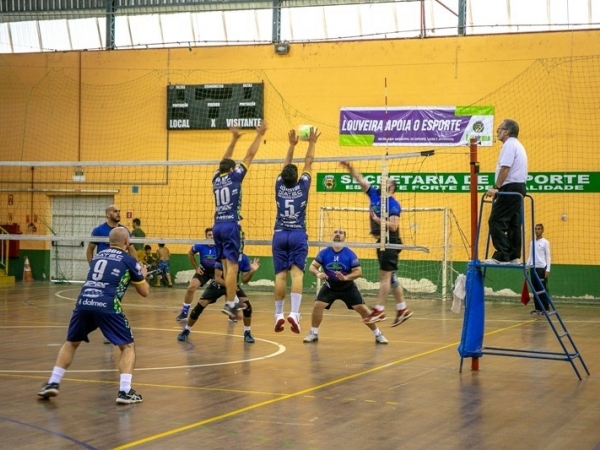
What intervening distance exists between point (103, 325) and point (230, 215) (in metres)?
4.10

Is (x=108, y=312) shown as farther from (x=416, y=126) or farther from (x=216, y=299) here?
(x=416, y=126)

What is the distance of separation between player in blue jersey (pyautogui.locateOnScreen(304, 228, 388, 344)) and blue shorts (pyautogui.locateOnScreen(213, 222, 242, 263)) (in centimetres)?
238

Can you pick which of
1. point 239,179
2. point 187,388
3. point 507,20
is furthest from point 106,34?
point 187,388

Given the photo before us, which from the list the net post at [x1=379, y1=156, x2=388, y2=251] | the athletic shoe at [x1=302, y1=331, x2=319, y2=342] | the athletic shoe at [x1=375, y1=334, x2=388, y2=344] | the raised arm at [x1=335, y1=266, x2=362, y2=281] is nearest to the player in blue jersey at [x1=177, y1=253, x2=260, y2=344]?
the athletic shoe at [x1=302, y1=331, x2=319, y2=342]

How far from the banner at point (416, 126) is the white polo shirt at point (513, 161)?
617 inches

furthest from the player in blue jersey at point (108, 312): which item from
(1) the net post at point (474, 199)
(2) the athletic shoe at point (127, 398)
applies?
(1) the net post at point (474, 199)

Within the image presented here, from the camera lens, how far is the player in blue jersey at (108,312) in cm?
1020

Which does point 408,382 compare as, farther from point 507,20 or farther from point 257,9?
point 257,9

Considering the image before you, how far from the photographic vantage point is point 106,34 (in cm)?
3250

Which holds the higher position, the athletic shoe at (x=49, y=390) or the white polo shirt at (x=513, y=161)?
the white polo shirt at (x=513, y=161)

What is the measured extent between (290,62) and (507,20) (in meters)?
6.60

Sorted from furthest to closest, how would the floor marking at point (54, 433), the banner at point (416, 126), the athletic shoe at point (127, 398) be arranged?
1. the banner at point (416, 126)
2. the athletic shoe at point (127, 398)
3. the floor marking at point (54, 433)

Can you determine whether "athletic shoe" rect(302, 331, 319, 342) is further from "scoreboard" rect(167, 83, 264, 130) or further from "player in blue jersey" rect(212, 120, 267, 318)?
"scoreboard" rect(167, 83, 264, 130)

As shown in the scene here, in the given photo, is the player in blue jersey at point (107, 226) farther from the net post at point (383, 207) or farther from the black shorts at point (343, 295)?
the net post at point (383, 207)
